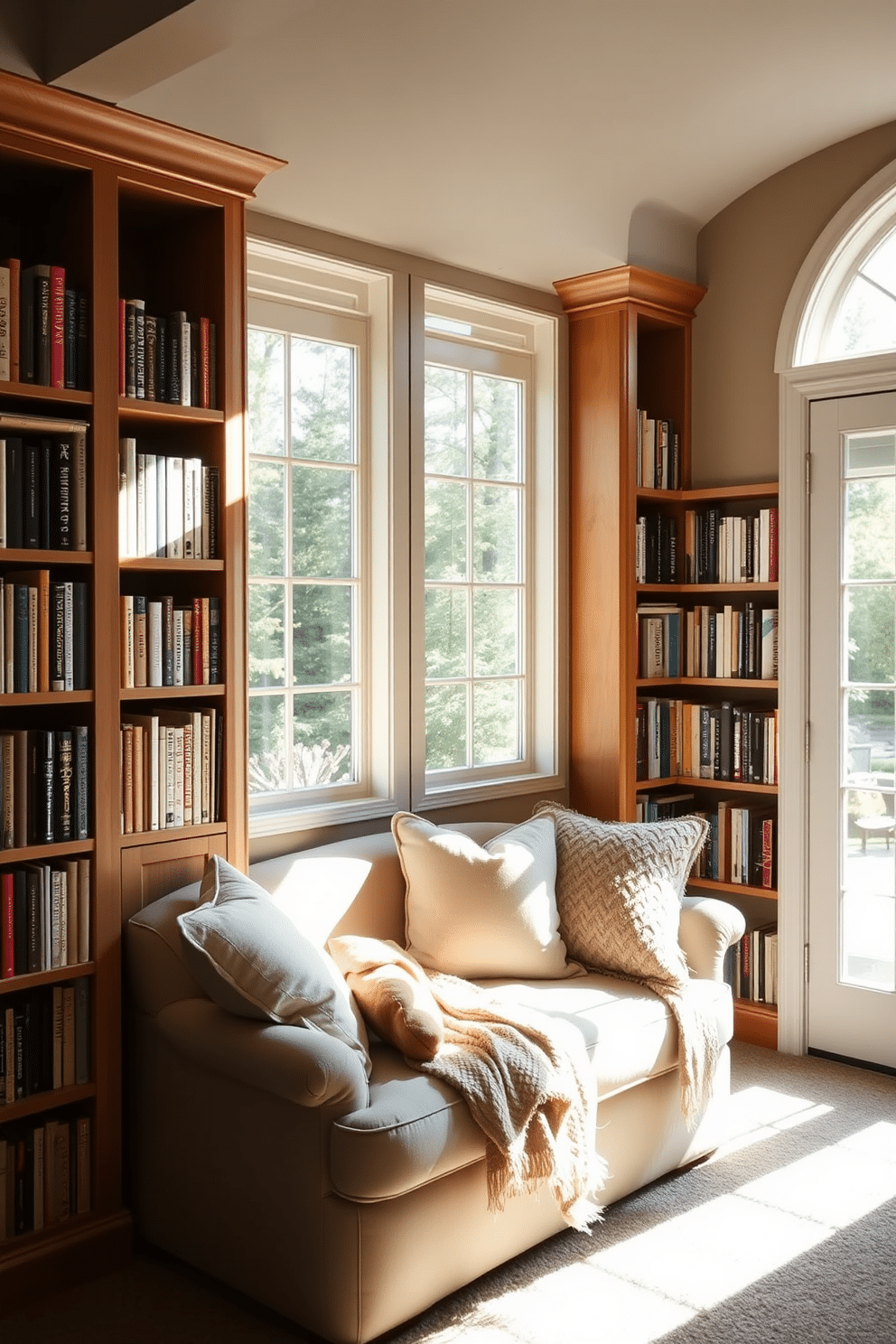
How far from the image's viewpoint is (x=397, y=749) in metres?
3.82

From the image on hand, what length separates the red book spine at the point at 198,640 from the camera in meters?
3.00

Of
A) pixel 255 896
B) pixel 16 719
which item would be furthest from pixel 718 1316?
pixel 16 719

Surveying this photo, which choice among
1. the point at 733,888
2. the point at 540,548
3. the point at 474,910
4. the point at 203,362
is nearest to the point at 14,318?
the point at 203,362

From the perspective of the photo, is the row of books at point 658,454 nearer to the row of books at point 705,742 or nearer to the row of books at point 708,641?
the row of books at point 708,641

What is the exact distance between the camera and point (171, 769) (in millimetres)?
2959

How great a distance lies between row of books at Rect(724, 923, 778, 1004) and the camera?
168 inches

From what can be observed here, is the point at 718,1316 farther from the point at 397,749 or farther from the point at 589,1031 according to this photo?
the point at 397,749

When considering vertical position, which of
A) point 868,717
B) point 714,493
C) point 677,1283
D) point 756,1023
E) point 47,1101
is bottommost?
point 677,1283

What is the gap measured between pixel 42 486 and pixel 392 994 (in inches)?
53.8

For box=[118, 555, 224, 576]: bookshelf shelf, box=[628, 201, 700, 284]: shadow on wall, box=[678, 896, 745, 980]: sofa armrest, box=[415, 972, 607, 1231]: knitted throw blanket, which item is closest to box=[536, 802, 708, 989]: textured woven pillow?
box=[678, 896, 745, 980]: sofa armrest

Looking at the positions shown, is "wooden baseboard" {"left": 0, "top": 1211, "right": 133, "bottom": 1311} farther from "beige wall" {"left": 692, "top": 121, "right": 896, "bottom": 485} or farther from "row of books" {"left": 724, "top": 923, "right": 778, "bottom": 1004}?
"beige wall" {"left": 692, "top": 121, "right": 896, "bottom": 485}

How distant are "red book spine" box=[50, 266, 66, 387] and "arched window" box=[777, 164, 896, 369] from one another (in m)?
2.43

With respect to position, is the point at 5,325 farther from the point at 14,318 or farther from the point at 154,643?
the point at 154,643

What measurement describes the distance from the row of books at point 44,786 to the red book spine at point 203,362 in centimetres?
86
